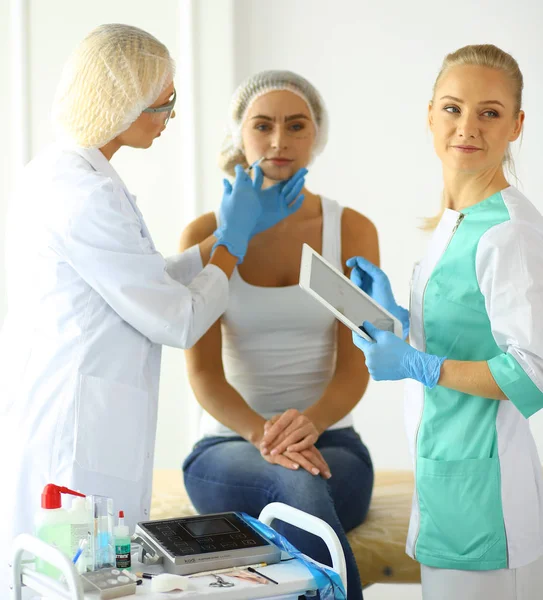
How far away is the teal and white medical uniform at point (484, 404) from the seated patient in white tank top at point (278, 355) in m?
0.39

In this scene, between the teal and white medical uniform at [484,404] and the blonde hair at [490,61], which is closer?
the teal and white medical uniform at [484,404]

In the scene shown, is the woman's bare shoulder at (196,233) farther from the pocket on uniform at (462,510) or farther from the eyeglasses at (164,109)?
the pocket on uniform at (462,510)

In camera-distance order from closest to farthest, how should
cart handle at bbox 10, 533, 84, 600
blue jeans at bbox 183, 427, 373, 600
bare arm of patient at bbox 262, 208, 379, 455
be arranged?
1. cart handle at bbox 10, 533, 84, 600
2. blue jeans at bbox 183, 427, 373, 600
3. bare arm of patient at bbox 262, 208, 379, 455

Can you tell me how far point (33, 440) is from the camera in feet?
5.52

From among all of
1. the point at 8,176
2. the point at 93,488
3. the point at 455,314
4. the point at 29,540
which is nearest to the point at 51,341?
the point at 93,488

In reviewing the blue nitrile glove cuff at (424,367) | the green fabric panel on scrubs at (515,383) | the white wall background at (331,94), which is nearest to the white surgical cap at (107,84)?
the blue nitrile glove cuff at (424,367)

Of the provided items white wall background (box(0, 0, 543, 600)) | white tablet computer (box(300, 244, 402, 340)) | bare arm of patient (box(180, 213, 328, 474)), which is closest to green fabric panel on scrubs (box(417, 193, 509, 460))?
white tablet computer (box(300, 244, 402, 340))

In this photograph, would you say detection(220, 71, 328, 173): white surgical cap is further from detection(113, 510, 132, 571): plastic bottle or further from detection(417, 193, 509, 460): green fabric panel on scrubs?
detection(113, 510, 132, 571): plastic bottle

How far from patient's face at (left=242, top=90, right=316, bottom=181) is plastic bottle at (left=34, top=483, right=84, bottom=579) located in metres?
1.17

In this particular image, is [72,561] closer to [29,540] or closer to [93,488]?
[29,540]

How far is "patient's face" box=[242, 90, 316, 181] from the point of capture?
222cm

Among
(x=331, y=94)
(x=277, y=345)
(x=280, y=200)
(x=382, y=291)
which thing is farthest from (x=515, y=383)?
(x=331, y=94)

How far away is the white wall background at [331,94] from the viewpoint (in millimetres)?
3475

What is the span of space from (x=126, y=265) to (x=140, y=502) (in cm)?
51
